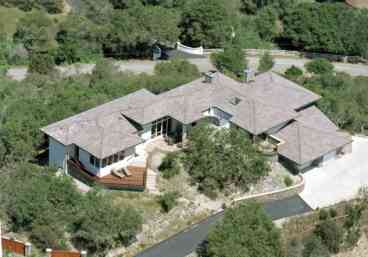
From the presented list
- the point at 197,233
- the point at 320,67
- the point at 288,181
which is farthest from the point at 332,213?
the point at 320,67

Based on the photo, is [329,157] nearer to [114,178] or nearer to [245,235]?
[245,235]

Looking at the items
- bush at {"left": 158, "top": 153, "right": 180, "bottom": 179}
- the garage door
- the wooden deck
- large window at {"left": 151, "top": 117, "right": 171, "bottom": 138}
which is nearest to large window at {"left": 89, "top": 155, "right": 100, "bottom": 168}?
the wooden deck

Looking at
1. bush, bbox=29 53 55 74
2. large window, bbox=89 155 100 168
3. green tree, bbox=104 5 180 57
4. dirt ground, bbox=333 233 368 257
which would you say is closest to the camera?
dirt ground, bbox=333 233 368 257

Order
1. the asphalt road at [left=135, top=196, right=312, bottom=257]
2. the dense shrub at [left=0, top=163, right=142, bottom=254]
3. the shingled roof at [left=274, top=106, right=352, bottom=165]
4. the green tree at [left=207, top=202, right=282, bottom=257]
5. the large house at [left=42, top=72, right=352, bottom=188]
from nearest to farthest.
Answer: the green tree at [left=207, top=202, right=282, bottom=257] → the dense shrub at [left=0, top=163, right=142, bottom=254] → the asphalt road at [left=135, top=196, right=312, bottom=257] → the large house at [left=42, top=72, right=352, bottom=188] → the shingled roof at [left=274, top=106, right=352, bottom=165]

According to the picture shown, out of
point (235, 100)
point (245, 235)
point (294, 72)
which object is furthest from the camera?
point (294, 72)

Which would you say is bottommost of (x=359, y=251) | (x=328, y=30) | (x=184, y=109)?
(x=359, y=251)

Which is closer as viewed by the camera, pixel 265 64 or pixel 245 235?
pixel 245 235

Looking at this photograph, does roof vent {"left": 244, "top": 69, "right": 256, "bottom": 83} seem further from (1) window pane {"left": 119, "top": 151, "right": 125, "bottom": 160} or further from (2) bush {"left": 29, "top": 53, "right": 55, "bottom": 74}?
(2) bush {"left": 29, "top": 53, "right": 55, "bottom": 74}
